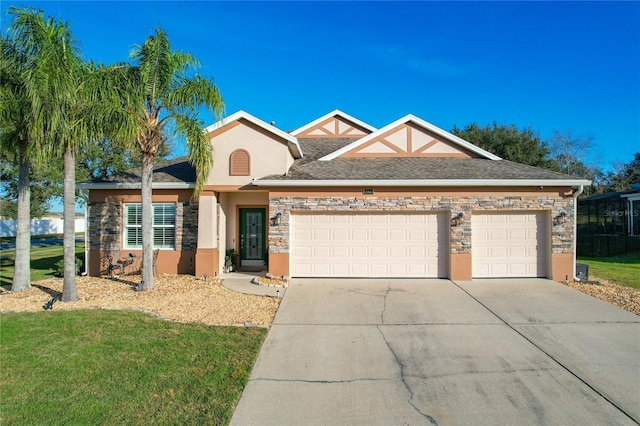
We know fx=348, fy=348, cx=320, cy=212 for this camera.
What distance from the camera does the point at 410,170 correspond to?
1195 centimetres

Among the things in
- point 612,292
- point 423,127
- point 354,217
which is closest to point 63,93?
point 354,217

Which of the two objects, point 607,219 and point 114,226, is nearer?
point 114,226

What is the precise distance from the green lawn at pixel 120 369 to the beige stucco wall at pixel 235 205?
609 cm

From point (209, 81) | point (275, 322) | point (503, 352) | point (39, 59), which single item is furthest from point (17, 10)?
point (503, 352)

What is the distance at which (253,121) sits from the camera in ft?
37.7

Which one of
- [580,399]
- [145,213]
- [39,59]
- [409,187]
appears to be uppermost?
[39,59]

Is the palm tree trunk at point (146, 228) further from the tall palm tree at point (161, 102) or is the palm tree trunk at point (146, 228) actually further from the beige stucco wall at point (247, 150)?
the beige stucco wall at point (247, 150)

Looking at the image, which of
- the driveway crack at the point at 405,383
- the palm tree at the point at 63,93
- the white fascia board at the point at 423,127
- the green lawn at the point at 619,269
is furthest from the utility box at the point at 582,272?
the palm tree at the point at 63,93

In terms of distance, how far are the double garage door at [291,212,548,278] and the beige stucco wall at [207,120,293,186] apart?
1.90m

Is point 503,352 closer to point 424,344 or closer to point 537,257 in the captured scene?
point 424,344

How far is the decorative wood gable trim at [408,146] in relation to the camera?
13539mm

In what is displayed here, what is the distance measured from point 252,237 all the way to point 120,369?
28.1 ft

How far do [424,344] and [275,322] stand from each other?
295 cm

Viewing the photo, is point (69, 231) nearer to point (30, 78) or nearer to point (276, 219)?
point (30, 78)
